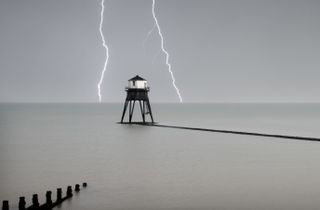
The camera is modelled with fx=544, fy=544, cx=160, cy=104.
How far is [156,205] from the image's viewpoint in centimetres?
2083

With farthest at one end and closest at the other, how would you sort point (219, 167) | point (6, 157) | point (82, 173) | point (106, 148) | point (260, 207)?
point (106, 148), point (6, 157), point (219, 167), point (82, 173), point (260, 207)

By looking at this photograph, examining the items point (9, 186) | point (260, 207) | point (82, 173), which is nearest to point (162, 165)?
point (82, 173)

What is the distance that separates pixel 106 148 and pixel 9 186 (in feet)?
61.9

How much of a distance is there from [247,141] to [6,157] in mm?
22028

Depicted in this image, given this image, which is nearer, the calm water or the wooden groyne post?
the wooden groyne post

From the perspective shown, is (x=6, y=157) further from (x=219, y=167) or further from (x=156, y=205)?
(x=156, y=205)

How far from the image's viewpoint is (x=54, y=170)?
29875 millimetres

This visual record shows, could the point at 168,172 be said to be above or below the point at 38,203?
above

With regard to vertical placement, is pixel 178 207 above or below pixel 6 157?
below

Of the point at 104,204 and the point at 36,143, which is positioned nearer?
the point at 104,204

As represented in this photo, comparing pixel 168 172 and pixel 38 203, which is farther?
pixel 168 172

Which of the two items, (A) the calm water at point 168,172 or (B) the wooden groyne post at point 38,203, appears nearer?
(B) the wooden groyne post at point 38,203

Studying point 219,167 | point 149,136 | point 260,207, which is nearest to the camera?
point 260,207

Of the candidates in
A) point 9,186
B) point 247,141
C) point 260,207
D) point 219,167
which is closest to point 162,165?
point 219,167
